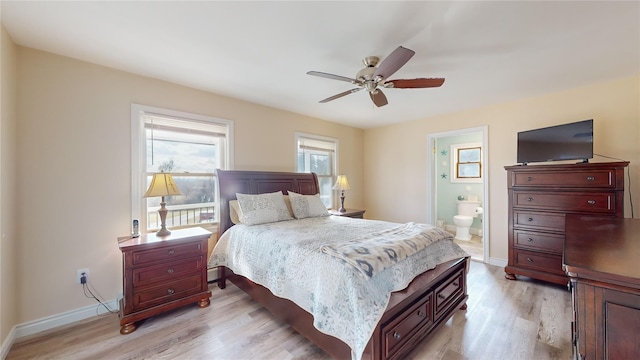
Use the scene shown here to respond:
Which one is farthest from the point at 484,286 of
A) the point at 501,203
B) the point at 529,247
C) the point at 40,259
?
the point at 40,259

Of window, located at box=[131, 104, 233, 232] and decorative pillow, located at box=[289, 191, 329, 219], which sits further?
decorative pillow, located at box=[289, 191, 329, 219]

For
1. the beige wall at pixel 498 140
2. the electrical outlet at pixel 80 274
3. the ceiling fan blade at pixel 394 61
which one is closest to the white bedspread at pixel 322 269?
the electrical outlet at pixel 80 274

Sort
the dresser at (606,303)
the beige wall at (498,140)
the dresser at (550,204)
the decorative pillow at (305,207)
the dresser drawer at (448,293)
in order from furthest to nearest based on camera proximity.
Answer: the decorative pillow at (305,207)
the beige wall at (498,140)
the dresser at (550,204)
the dresser drawer at (448,293)
the dresser at (606,303)

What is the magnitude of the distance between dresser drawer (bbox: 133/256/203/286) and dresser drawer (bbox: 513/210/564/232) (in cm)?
382

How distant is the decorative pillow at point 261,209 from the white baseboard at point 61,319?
1.53 metres

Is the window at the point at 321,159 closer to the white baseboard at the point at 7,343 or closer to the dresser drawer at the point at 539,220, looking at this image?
the dresser drawer at the point at 539,220

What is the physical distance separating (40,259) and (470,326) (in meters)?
3.84

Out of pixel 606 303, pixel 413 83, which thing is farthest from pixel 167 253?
pixel 606 303

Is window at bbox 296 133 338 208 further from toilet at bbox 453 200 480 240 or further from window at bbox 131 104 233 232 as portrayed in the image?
toilet at bbox 453 200 480 240

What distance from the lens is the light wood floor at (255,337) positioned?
1.84 metres

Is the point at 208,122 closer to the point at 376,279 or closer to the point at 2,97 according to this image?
the point at 2,97

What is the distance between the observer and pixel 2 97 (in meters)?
1.83

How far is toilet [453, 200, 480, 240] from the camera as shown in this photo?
5168 millimetres

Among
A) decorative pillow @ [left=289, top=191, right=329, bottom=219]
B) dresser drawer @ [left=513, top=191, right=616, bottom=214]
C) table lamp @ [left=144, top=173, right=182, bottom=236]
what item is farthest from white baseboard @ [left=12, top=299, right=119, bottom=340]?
dresser drawer @ [left=513, top=191, right=616, bottom=214]
